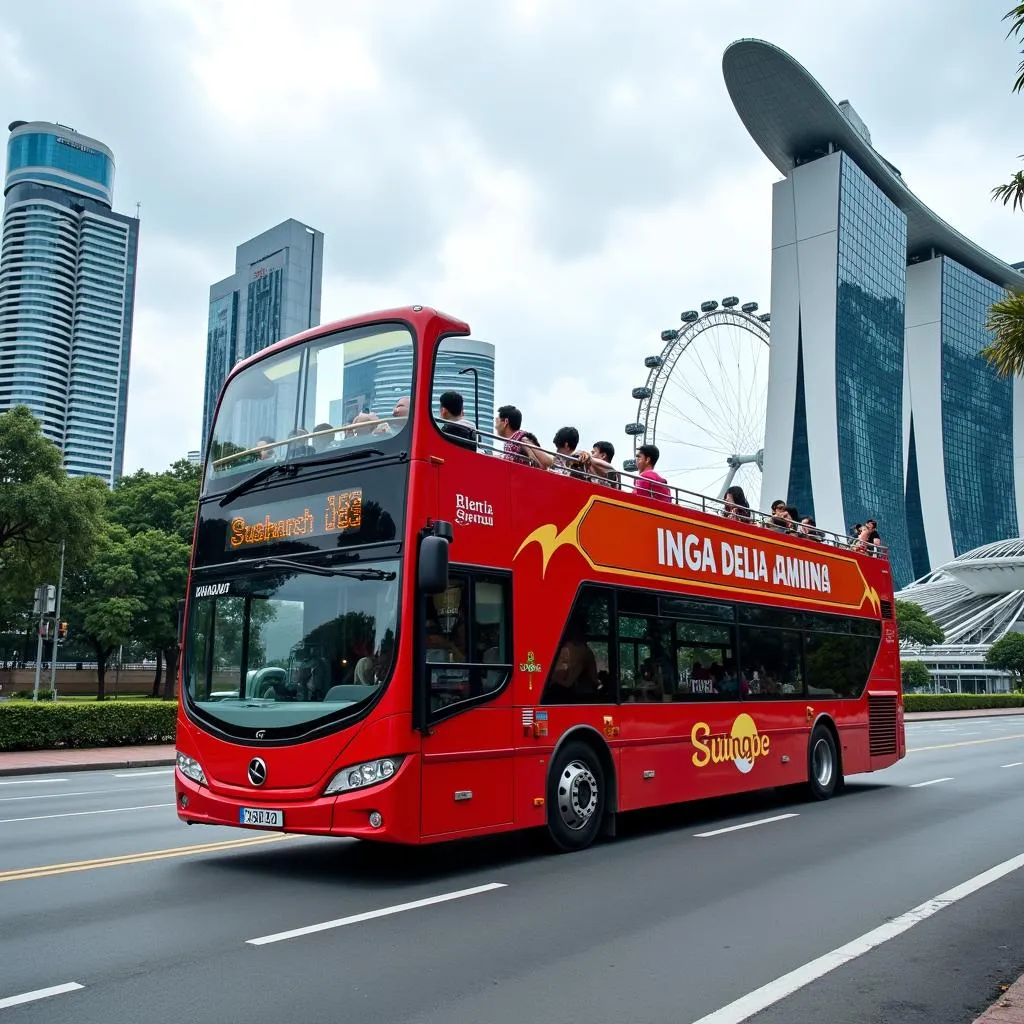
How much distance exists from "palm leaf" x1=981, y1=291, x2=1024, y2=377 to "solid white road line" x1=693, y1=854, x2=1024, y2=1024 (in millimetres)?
4272

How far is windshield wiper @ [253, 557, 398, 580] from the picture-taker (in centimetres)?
783

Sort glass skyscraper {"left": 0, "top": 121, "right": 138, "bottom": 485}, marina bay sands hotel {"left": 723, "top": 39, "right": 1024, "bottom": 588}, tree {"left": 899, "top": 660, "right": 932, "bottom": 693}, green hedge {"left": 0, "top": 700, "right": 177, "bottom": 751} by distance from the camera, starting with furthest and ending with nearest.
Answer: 1. glass skyscraper {"left": 0, "top": 121, "right": 138, "bottom": 485}
2. marina bay sands hotel {"left": 723, "top": 39, "right": 1024, "bottom": 588}
3. tree {"left": 899, "top": 660, "right": 932, "bottom": 693}
4. green hedge {"left": 0, "top": 700, "right": 177, "bottom": 751}

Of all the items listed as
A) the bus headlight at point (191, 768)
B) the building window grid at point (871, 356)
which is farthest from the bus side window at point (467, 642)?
the building window grid at point (871, 356)

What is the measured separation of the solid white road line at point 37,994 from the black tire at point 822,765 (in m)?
10.3

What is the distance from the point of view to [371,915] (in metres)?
6.71

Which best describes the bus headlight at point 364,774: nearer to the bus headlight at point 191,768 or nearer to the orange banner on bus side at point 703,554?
the bus headlight at point 191,768

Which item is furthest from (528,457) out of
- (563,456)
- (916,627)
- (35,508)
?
(916,627)

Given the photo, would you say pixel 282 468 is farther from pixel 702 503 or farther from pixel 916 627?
pixel 916 627

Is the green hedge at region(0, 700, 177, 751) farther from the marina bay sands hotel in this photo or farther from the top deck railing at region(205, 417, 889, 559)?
the marina bay sands hotel

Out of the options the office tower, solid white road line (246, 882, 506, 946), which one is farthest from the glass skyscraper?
solid white road line (246, 882, 506, 946)

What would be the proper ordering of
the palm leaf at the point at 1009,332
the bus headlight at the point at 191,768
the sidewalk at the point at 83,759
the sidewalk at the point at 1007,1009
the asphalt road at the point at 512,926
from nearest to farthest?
1. the sidewalk at the point at 1007,1009
2. the asphalt road at the point at 512,926
3. the bus headlight at the point at 191,768
4. the palm leaf at the point at 1009,332
5. the sidewalk at the point at 83,759

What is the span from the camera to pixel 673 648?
10844mm

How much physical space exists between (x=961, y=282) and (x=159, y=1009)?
514ft

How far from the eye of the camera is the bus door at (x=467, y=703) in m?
7.81
